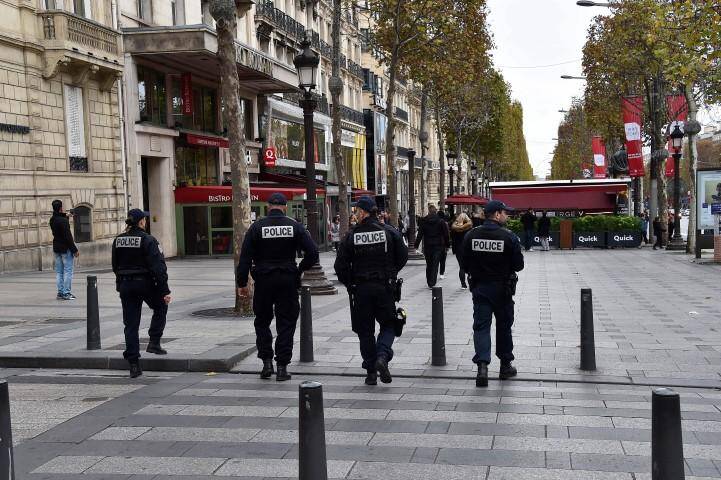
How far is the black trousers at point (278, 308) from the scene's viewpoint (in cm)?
777

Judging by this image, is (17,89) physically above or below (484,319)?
above

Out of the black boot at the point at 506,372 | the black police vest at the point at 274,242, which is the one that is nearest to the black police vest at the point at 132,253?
the black police vest at the point at 274,242

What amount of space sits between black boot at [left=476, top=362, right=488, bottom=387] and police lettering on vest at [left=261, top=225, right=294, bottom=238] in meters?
2.18

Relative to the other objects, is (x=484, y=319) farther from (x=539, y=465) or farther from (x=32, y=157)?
(x=32, y=157)

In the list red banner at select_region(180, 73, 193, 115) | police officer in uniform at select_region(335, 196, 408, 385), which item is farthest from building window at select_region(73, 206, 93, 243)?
police officer in uniform at select_region(335, 196, 408, 385)

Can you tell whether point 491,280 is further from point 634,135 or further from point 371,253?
point 634,135

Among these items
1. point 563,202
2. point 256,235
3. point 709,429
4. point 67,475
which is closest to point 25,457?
point 67,475

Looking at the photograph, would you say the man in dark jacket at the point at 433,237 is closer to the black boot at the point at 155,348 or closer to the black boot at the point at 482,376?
the black boot at the point at 155,348

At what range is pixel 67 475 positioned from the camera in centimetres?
515

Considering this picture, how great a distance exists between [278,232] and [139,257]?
162 centimetres

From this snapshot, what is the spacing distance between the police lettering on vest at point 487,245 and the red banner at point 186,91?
2310 cm

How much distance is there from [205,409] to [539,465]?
2.93 metres

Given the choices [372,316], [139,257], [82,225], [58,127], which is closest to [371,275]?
[372,316]

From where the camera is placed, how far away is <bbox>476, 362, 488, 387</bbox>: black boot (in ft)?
24.7
